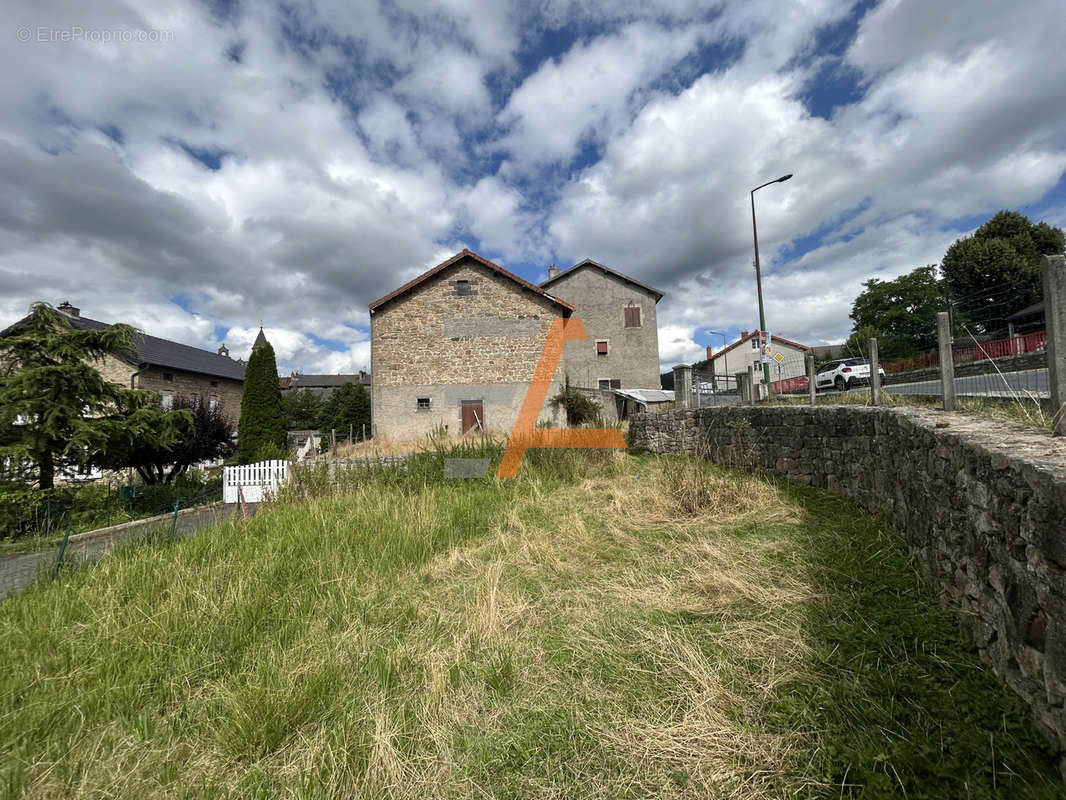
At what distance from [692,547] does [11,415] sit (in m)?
13.3

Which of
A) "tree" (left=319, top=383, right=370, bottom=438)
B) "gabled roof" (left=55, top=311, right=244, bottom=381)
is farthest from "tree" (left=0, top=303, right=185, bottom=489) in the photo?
"tree" (left=319, top=383, right=370, bottom=438)

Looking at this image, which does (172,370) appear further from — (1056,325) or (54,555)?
(1056,325)

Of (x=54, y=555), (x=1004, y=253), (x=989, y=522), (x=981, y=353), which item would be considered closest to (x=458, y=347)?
(x=54, y=555)

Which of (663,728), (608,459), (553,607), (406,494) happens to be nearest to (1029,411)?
(663,728)

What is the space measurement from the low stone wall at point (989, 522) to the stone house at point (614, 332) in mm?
21994

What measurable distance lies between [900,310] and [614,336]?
97.3 feet

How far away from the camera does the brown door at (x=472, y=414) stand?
1892 centimetres

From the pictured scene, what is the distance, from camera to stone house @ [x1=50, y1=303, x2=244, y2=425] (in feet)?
70.7

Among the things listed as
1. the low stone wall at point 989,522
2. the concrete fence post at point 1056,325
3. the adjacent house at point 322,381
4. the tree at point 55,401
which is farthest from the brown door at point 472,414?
the adjacent house at point 322,381

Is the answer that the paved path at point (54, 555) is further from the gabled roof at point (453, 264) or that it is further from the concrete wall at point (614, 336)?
the concrete wall at point (614, 336)

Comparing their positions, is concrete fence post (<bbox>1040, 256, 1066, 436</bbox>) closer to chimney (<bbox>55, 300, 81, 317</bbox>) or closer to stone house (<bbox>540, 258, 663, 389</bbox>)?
stone house (<bbox>540, 258, 663, 389</bbox>)

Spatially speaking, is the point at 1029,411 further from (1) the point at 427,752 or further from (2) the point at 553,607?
(1) the point at 427,752

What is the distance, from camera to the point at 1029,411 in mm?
3064

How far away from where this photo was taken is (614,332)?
27.1 meters
